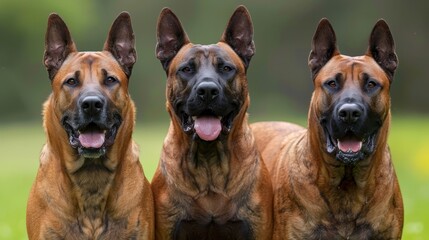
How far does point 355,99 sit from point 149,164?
13662 millimetres

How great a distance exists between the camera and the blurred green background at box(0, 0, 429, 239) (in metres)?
30.8

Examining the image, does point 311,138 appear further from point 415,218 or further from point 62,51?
point 415,218

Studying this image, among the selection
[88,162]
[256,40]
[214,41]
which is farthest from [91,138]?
[256,40]

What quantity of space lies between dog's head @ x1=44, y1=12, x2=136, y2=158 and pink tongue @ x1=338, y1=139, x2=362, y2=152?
1.69 meters

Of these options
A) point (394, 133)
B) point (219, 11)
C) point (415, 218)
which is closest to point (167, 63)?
point (415, 218)

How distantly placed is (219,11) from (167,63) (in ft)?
91.9

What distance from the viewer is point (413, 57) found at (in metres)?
32.5

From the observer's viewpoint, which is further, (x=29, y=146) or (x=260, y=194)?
(x=29, y=146)

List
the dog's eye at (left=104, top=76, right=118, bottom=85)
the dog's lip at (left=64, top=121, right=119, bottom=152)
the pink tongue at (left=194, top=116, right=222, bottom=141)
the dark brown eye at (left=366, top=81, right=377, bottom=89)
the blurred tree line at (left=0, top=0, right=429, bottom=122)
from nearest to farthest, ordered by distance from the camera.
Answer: the dog's lip at (left=64, top=121, right=119, bottom=152)
the dog's eye at (left=104, top=76, right=118, bottom=85)
the dark brown eye at (left=366, top=81, right=377, bottom=89)
the pink tongue at (left=194, top=116, right=222, bottom=141)
the blurred tree line at (left=0, top=0, right=429, bottom=122)

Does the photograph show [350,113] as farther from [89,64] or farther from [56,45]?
[56,45]

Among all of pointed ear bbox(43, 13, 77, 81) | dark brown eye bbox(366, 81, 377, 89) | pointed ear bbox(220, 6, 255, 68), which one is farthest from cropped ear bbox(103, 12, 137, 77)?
dark brown eye bbox(366, 81, 377, 89)

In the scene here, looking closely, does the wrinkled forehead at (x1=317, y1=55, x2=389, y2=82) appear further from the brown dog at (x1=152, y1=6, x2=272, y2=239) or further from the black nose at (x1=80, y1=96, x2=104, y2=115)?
the black nose at (x1=80, y1=96, x2=104, y2=115)

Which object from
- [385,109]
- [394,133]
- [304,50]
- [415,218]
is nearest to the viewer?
[385,109]

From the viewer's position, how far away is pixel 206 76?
7453 mm
